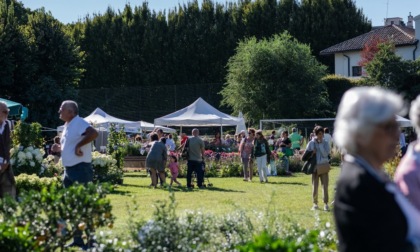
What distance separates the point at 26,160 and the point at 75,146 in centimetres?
931

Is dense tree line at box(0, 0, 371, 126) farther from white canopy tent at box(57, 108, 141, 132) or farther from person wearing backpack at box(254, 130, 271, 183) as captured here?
person wearing backpack at box(254, 130, 271, 183)

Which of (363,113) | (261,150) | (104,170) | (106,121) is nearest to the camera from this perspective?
(363,113)

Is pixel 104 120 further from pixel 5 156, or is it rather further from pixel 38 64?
pixel 5 156

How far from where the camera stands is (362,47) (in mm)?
59688

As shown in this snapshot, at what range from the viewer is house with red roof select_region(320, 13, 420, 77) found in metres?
60.2

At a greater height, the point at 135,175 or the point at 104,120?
the point at 104,120

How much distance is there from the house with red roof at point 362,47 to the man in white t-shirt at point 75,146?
165 feet

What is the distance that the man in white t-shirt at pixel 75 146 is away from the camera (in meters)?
9.98

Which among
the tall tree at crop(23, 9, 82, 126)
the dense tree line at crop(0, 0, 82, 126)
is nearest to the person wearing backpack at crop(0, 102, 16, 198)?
the dense tree line at crop(0, 0, 82, 126)

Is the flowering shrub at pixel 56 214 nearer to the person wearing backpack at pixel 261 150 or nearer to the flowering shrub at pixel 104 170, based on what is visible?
the flowering shrub at pixel 104 170

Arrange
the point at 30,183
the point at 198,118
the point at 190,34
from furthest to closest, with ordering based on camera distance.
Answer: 1. the point at 190,34
2. the point at 198,118
3. the point at 30,183

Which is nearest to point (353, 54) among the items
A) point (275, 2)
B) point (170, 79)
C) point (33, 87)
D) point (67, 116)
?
point (275, 2)

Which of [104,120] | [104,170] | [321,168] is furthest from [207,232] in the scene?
[104,120]

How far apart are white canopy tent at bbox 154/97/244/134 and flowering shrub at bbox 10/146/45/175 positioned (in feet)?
52.4
